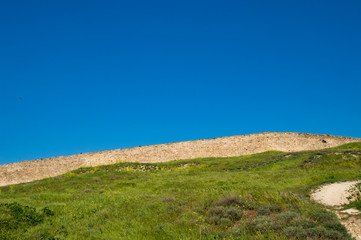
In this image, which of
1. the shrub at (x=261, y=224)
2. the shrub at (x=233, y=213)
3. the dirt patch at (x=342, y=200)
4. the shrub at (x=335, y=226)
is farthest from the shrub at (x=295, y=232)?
the shrub at (x=233, y=213)

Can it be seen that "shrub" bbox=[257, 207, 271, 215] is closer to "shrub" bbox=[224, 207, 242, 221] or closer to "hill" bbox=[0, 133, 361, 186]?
"shrub" bbox=[224, 207, 242, 221]

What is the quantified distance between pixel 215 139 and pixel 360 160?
29.4 meters

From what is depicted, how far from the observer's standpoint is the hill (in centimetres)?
5109

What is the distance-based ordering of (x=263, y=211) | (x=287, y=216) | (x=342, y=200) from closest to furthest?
(x=287, y=216), (x=263, y=211), (x=342, y=200)

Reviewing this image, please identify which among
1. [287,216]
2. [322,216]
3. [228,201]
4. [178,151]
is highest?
[178,151]

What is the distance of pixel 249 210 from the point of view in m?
11.8

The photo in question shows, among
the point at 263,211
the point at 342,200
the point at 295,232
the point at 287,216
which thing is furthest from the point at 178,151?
the point at 295,232

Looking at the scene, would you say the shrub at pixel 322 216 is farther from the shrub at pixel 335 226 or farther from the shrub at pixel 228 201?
the shrub at pixel 228 201

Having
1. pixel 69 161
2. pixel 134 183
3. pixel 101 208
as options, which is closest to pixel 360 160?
pixel 134 183

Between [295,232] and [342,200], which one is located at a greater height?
[342,200]

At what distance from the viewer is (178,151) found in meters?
53.1

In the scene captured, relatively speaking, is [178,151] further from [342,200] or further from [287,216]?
[287,216]

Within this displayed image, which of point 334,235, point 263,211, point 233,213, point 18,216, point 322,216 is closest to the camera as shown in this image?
point 334,235

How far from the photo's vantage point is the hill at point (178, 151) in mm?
51094
